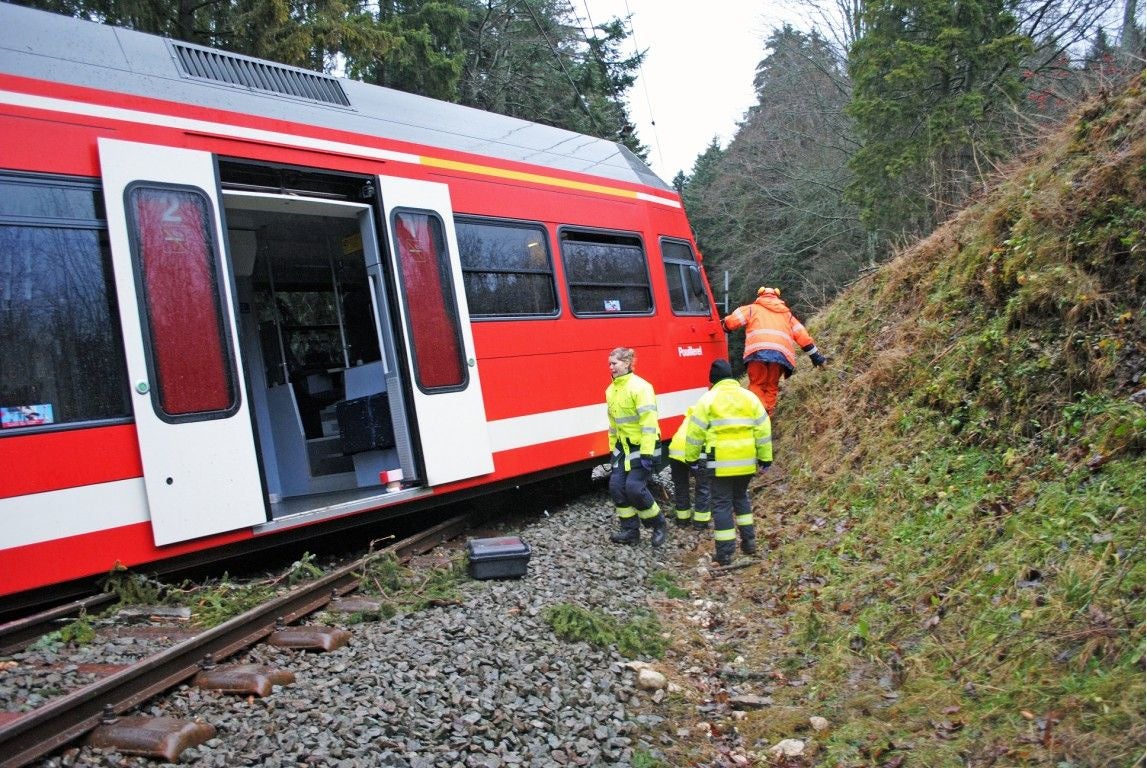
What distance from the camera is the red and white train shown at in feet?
15.5

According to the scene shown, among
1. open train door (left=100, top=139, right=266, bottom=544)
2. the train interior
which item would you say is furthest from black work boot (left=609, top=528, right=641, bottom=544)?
open train door (left=100, top=139, right=266, bottom=544)

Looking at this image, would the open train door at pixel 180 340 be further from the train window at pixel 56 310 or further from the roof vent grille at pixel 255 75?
the roof vent grille at pixel 255 75

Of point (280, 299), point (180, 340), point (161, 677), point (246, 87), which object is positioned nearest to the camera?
point (161, 677)

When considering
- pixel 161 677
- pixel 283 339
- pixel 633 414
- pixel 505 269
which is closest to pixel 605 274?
pixel 505 269

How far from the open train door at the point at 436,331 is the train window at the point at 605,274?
1.51 meters

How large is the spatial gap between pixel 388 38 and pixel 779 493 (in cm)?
919

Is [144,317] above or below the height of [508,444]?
above

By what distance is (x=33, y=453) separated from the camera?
4.52 metres

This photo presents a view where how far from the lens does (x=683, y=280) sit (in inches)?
381

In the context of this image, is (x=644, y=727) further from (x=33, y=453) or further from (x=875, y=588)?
(x=33, y=453)

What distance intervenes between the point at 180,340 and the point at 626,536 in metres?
3.83

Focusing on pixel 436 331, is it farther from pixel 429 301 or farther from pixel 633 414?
pixel 633 414

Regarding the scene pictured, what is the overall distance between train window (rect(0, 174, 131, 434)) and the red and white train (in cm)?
1

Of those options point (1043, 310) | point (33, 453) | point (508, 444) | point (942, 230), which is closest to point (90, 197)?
point (33, 453)
